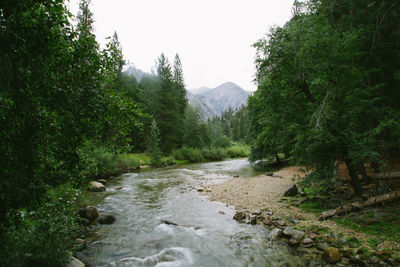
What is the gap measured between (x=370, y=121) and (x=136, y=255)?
11221 millimetres

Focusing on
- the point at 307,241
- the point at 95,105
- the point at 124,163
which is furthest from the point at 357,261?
the point at 124,163

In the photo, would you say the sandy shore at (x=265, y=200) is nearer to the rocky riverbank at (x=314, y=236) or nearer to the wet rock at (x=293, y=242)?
the rocky riverbank at (x=314, y=236)

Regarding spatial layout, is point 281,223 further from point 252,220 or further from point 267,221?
point 252,220

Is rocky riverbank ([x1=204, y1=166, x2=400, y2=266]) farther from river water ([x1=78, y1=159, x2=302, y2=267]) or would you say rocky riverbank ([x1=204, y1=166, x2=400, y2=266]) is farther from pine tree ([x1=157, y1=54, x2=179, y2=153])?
pine tree ([x1=157, y1=54, x2=179, y2=153])

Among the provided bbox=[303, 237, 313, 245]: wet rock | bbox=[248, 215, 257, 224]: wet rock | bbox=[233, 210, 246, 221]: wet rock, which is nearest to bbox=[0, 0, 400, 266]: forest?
bbox=[303, 237, 313, 245]: wet rock

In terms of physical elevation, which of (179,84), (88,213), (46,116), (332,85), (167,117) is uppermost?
(179,84)

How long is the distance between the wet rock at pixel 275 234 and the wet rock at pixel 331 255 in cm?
164

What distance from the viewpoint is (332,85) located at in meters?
8.62

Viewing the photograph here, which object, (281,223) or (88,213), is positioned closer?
(281,223)

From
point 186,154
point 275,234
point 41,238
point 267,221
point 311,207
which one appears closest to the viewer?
point 41,238

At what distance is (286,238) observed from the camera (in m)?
7.27

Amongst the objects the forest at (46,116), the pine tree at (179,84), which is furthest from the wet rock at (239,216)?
the pine tree at (179,84)

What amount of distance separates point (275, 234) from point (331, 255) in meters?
→ 1.97

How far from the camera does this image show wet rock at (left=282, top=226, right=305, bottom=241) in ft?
22.9
